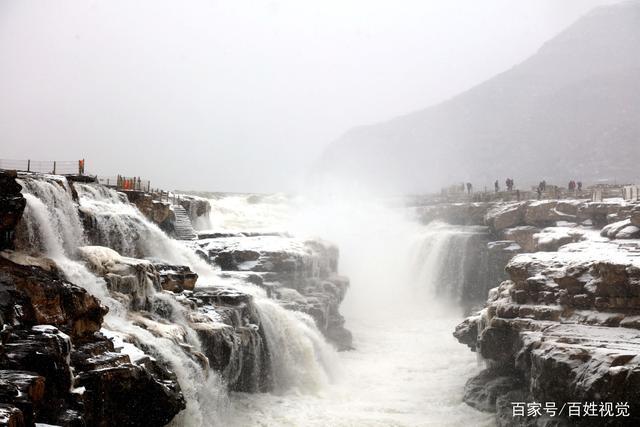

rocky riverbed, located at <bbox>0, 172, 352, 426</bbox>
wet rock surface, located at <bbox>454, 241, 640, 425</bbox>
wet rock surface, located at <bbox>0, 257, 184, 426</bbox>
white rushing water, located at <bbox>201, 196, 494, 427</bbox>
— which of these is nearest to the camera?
wet rock surface, located at <bbox>0, 257, 184, 426</bbox>

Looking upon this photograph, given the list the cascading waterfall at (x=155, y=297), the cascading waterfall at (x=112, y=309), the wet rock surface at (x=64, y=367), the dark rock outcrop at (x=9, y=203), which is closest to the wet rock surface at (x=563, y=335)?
the cascading waterfall at (x=155, y=297)

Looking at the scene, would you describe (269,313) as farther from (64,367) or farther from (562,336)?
(64,367)

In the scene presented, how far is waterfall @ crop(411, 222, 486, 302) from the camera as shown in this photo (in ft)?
128

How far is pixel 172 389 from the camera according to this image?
1312 cm

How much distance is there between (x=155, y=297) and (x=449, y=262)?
25984 mm

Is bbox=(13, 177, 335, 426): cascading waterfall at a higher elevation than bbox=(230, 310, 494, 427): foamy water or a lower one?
higher

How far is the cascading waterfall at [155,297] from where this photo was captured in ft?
49.7

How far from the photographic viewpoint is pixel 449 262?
4028 centimetres

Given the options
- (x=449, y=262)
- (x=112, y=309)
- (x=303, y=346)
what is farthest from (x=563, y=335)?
(x=449, y=262)

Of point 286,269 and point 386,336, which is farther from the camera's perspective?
point 386,336

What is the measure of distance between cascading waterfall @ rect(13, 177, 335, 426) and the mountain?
80835mm

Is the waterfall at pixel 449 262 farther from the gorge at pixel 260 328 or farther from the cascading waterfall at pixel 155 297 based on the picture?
the cascading waterfall at pixel 155 297

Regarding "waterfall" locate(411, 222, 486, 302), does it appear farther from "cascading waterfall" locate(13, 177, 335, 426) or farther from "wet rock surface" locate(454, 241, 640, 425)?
"wet rock surface" locate(454, 241, 640, 425)

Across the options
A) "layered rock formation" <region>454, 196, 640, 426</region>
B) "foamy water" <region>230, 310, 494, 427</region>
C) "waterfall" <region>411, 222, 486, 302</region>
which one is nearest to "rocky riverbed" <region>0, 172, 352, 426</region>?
"foamy water" <region>230, 310, 494, 427</region>
